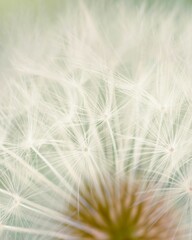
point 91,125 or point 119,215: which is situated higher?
point 91,125

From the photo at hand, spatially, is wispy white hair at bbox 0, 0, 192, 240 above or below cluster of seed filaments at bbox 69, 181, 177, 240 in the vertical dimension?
above

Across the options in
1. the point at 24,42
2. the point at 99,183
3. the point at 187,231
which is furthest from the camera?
the point at 24,42

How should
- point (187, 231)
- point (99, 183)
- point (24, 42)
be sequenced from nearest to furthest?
point (187, 231) → point (99, 183) → point (24, 42)

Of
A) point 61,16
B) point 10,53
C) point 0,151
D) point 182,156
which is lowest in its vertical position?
point 182,156

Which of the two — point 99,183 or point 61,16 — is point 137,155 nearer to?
point 99,183

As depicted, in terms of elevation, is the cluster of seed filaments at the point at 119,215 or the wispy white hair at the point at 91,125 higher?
the wispy white hair at the point at 91,125

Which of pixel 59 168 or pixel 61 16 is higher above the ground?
pixel 61 16

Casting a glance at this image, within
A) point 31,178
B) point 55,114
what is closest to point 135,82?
point 55,114

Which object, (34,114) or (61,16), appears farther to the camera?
(61,16)
